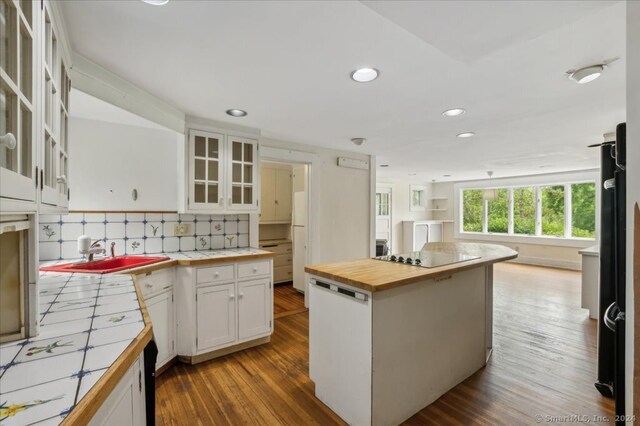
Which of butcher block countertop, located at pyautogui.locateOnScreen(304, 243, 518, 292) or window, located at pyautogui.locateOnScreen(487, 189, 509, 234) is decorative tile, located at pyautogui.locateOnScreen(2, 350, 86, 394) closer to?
butcher block countertop, located at pyautogui.locateOnScreen(304, 243, 518, 292)

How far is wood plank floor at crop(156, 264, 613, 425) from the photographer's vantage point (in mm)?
1802

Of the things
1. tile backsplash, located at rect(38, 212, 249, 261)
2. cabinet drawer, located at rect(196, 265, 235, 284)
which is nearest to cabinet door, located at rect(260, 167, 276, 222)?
tile backsplash, located at rect(38, 212, 249, 261)

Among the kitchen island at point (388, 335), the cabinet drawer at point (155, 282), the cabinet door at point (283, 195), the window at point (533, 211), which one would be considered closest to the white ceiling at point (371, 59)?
the kitchen island at point (388, 335)

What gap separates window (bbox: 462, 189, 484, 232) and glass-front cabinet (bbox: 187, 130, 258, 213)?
23.3 ft

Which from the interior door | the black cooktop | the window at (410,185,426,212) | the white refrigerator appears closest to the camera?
the black cooktop

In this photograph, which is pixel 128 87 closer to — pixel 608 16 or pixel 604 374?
pixel 608 16

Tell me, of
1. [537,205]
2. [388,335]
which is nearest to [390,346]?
[388,335]

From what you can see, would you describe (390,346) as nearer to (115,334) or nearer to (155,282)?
(115,334)

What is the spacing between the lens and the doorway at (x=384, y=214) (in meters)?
7.55

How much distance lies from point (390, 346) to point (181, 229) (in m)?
2.16

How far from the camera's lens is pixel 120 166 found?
2422 mm

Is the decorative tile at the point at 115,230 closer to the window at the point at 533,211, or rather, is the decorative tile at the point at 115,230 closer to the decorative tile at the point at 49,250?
the decorative tile at the point at 49,250

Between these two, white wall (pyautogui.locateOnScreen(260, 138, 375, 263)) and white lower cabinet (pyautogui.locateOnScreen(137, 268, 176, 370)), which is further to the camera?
white wall (pyautogui.locateOnScreen(260, 138, 375, 263))

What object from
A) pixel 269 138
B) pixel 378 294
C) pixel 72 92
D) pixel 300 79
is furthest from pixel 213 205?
pixel 378 294
